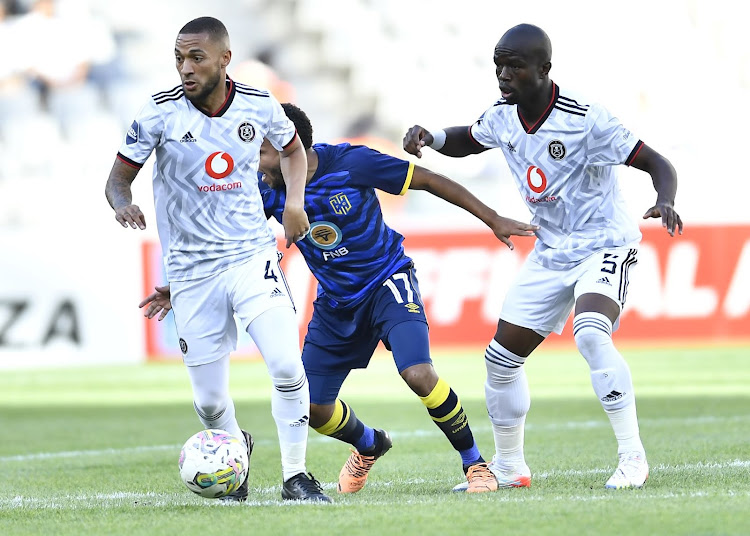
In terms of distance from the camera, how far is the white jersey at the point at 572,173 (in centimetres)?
566

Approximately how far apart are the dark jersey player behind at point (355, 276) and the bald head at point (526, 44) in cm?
69

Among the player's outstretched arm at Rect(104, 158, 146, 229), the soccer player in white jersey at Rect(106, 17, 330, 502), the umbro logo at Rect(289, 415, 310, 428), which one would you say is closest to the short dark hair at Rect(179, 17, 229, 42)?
the soccer player in white jersey at Rect(106, 17, 330, 502)

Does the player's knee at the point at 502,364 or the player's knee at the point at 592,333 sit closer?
the player's knee at the point at 592,333

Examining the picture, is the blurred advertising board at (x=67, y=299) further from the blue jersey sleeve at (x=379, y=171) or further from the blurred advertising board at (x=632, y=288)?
the blue jersey sleeve at (x=379, y=171)

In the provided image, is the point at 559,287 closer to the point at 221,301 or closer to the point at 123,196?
the point at 221,301

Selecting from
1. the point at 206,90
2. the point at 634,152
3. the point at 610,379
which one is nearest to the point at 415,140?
the point at 634,152

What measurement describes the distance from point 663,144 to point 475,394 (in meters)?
7.35

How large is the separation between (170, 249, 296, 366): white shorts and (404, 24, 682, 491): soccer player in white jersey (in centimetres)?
106

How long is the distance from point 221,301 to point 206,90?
0.93 metres

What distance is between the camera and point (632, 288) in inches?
575

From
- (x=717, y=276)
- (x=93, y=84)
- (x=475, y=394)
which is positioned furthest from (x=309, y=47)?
(x=475, y=394)

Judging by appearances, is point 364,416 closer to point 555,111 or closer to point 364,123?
point 555,111

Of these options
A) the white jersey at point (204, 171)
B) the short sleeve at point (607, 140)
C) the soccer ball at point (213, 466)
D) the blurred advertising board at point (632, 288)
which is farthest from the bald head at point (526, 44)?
the blurred advertising board at point (632, 288)

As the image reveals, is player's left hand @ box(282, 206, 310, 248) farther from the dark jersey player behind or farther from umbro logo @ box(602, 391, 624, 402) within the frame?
umbro logo @ box(602, 391, 624, 402)
